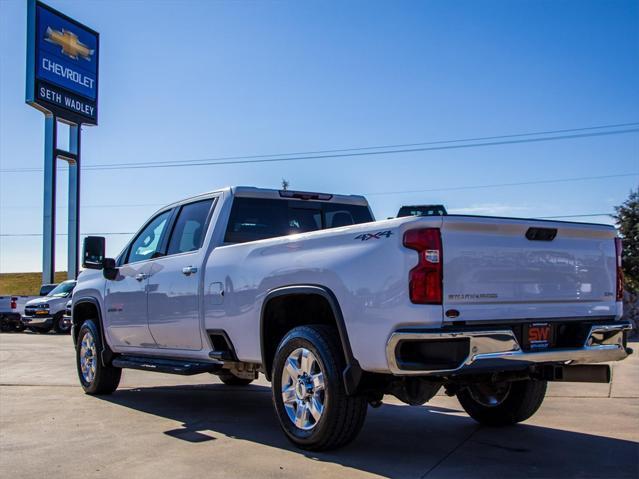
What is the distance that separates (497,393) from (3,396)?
5.61 metres

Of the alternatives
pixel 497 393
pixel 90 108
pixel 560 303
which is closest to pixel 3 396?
pixel 497 393

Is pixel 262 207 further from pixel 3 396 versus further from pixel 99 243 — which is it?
pixel 3 396

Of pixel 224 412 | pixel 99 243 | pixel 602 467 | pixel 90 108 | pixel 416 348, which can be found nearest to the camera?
pixel 416 348

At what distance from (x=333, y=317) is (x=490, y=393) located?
1.67 m

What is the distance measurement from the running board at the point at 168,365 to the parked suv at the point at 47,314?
1710cm

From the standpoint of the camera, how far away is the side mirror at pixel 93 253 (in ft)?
25.7

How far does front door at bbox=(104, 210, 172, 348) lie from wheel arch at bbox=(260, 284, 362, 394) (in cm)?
198

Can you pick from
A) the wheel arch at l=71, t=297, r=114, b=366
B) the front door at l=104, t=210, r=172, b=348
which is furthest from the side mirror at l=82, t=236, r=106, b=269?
the wheel arch at l=71, t=297, r=114, b=366

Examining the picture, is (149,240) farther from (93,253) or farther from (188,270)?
(188,270)

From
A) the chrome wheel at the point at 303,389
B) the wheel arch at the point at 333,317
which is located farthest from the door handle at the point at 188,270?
the chrome wheel at the point at 303,389

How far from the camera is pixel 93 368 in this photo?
8.16m

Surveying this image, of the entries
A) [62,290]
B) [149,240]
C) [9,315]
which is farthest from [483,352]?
[9,315]

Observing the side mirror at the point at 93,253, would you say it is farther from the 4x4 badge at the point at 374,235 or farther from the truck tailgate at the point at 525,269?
the truck tailgate at the point at 525,269

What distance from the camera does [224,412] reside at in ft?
23.1
